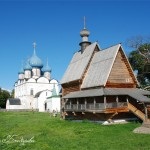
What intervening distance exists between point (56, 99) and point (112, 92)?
41394mm

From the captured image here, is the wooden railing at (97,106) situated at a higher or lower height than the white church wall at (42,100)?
lower

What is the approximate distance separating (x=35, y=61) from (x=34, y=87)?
6586 millimetres

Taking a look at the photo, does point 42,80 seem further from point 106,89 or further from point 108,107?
Result: point 108,107

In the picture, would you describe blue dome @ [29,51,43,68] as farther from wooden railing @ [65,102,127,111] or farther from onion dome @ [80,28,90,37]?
wooden railing @ [65,102,127,111]

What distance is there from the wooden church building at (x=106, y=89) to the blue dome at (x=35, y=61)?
43.6 m

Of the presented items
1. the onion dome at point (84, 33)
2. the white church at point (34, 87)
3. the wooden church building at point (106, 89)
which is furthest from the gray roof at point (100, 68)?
the white church at point (34, 87)

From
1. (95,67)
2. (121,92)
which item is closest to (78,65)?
(95,67)

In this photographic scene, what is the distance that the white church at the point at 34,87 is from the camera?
73500mm

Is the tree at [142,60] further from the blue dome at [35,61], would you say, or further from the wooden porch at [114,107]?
the blue dome at [35,61]

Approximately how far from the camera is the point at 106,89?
89.4 feet

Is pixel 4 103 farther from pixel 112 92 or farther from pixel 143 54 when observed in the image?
pixel 112 92

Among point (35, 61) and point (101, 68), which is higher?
point (35, 61)

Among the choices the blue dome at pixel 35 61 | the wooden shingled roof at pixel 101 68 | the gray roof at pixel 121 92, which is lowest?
the gray roof at pixel 121 92

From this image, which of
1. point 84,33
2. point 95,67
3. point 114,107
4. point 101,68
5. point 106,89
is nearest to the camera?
point 114,107
